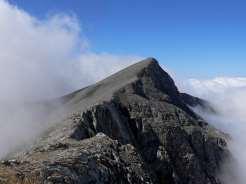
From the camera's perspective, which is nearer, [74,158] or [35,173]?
[35,173]

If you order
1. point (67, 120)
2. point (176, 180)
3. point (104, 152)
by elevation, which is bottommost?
point (176, 180)

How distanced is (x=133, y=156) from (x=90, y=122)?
163ft

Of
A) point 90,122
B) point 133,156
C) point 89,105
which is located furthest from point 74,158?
point 89,105

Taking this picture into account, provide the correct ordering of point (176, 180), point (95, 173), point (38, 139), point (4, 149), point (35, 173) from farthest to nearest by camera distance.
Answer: point (176, 180) < point (4, 149) < point (38, 139) < point (95, 173) < point (35, 173)

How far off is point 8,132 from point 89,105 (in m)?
29.7

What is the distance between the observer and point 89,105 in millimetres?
186125

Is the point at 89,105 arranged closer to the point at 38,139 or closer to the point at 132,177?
the point at 38,139

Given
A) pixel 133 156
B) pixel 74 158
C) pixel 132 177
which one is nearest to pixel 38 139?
pixel 133 156

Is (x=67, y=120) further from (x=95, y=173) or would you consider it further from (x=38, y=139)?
(x=95, y=173)

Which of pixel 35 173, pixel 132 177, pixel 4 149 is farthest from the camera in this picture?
pixel 4 149

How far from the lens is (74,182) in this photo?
83.7 meters

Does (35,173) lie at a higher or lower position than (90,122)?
lower

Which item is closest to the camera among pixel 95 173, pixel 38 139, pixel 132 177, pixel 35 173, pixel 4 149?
pixel 35 173

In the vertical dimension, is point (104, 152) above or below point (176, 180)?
above
